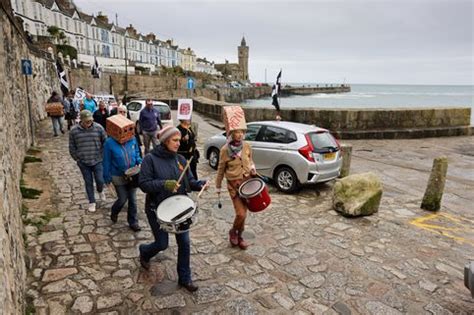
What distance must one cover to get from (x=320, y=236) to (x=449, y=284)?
6.33ft

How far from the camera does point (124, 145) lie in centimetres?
550

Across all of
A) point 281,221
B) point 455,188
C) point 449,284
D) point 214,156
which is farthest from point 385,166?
point 449,284

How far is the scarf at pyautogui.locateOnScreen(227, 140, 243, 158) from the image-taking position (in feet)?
16.2

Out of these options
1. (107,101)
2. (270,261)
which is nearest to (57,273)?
(270,261)

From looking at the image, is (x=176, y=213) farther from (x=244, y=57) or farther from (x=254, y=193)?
(x=244, y=57)

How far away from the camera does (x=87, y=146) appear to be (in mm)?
6176

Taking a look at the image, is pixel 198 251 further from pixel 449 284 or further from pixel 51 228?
pixel 449 284

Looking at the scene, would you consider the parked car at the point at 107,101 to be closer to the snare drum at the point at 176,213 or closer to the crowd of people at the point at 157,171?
the crowd of people at the point at 157,171

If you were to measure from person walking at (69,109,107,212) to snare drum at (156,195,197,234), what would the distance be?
305 cm

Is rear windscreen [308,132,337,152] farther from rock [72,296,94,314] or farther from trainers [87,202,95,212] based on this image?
rock [72,296,94,314]

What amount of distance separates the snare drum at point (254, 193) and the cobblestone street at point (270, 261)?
32.6 inches

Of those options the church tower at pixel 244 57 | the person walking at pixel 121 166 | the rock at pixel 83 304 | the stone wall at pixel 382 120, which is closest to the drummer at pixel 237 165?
the person walking at pixel 121 166

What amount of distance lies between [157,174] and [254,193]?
1.41m

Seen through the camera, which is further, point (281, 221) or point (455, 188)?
point (455, 188)
